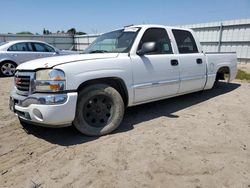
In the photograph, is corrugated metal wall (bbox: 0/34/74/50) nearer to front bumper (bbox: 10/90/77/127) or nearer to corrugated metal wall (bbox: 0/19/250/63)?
corrugated metal wall (bbox: 0/19/250/63)

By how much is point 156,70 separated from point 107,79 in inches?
39.7

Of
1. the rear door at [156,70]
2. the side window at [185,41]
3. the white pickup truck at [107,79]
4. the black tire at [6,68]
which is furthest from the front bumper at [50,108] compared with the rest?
the black tire at [6,68]

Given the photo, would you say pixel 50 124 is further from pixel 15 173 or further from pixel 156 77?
pixel 156 77

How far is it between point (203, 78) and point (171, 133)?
7.28 ft

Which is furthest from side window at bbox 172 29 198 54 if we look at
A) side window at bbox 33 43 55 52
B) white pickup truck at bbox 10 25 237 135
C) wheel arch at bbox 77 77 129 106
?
side window at bbox 33 43 55 52

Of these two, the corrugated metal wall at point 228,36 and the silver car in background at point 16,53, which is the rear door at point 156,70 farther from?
the corrugated metal wall at point 228,36

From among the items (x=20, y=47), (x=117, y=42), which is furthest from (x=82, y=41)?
(x=117, y=42)

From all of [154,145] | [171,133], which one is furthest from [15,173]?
[171,133]

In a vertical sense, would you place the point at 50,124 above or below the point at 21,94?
below

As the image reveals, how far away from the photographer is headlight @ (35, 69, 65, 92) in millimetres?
3148

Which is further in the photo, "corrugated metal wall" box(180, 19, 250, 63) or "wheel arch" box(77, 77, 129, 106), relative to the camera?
"corrugated metal wall" box(180, 19, 250, 63)

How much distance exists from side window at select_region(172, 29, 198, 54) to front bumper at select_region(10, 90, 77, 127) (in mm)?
2742

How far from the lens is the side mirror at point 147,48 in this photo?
3908 millimetres

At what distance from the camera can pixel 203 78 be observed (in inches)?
213
